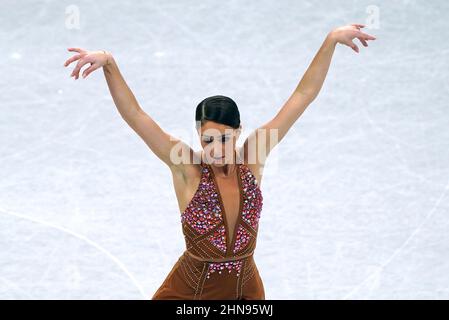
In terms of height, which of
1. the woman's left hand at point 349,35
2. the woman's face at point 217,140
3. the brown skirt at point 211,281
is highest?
the woman's left hand at point 349,35

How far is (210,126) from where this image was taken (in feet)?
12.8

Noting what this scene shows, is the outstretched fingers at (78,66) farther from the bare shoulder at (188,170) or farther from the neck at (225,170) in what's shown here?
the neck at (225,170)

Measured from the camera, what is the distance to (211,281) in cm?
405

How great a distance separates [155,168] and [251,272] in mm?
2773

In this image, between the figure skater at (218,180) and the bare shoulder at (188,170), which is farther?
the bare shoulder at (188,170)

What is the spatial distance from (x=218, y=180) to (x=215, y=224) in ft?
0.60

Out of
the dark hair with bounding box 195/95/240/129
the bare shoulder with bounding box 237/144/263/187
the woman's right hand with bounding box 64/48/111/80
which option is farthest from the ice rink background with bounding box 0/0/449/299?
the woman's right hand with bounding box 64/48/111/80

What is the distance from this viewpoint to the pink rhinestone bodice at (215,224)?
3.98 metres

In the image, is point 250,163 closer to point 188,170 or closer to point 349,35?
point 188,170

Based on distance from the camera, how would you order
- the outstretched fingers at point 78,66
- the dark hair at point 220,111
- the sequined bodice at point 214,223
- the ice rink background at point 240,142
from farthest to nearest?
the ice rink background at point 240,142 → the sequined bodice at point 214,223 → the dark hair at point 220,111 → the outstretched fingers at point 78,66

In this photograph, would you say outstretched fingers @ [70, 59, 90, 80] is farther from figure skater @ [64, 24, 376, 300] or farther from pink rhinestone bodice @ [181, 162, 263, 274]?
pink rhinestone bodice @ [181, 162, 263, 274]

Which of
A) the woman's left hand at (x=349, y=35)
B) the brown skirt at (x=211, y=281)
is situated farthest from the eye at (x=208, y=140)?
the woman's left hand at (x=349, y=35)

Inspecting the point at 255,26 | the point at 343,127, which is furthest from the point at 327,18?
the point at 343,127
